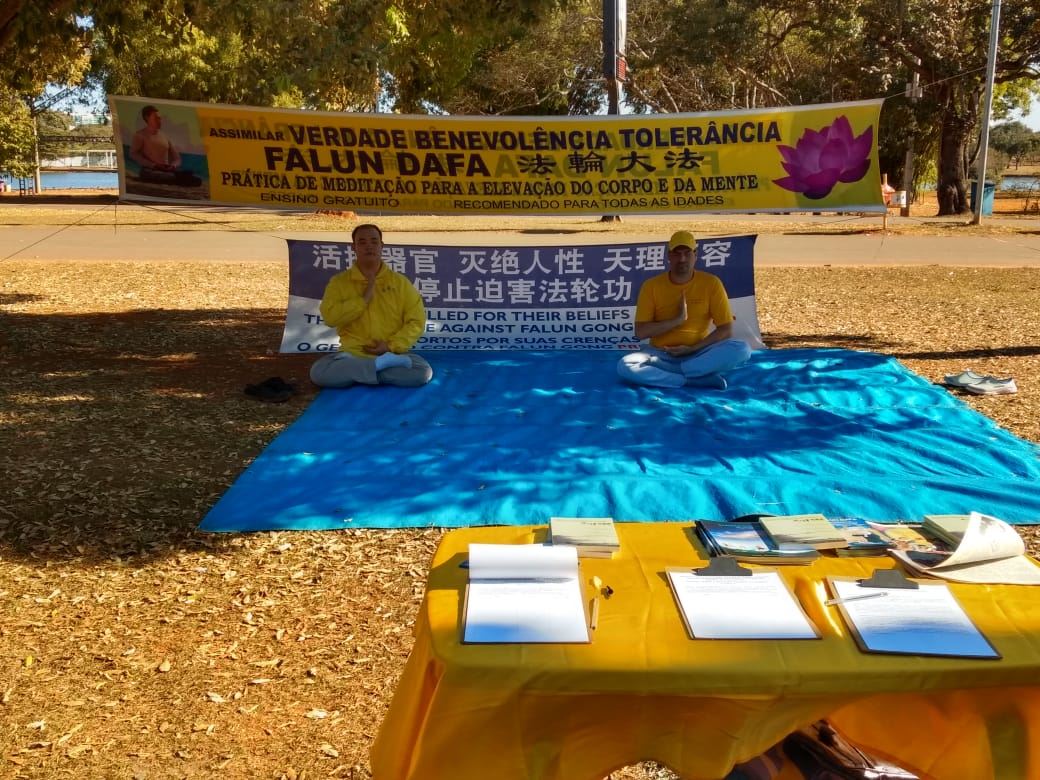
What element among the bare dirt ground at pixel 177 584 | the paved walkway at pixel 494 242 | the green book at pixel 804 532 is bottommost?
the bare dirt ground at pixel 177 584

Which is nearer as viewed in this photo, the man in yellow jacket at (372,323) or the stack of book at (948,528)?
the stack of book at (948,528)

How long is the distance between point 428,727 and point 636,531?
3.02ft

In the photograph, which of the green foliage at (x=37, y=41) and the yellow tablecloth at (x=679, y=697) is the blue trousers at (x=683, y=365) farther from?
the green foliage at (x=37, y=41)

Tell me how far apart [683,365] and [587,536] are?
15.3 feet

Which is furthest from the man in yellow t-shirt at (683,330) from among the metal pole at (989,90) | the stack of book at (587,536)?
the metal pole at (989,90)

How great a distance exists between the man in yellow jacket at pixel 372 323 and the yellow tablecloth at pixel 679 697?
487 centimetres

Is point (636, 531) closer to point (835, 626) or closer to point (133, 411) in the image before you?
point (835, 626)

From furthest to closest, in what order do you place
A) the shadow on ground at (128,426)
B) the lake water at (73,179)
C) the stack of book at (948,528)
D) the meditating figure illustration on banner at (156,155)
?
1. the lake water at (73,179)
2. the meditating figure illustration on banner at (156,155)
3. the shadow on ground at (128,426)
4. the stack of book at (948,528)

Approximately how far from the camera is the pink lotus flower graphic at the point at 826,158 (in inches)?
284

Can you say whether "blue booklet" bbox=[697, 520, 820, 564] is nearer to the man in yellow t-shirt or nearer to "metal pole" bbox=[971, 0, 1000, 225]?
the man in yellow t-shirt

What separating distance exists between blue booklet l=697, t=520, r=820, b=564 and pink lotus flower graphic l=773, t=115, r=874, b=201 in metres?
5.30

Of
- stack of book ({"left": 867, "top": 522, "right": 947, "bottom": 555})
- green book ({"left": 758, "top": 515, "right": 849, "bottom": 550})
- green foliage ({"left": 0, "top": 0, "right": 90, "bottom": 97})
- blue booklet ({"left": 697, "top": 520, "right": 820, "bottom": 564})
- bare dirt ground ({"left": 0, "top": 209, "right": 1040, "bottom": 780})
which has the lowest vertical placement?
bare dirt ground ({"left": 0, "top": 209, "right": 1040, "bottom": 780})

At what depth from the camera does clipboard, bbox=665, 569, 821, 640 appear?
6.48ft

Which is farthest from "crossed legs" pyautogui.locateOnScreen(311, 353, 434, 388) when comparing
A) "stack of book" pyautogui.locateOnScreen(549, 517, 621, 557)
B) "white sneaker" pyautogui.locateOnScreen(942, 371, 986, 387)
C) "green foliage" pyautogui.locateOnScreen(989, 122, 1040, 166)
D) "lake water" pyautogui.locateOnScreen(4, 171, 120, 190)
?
"green foliage" pyautogui.locateOnScreen(989, 122, 1040, 166)
